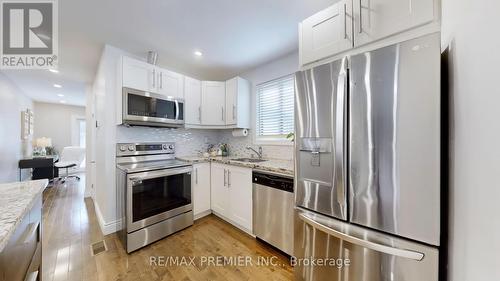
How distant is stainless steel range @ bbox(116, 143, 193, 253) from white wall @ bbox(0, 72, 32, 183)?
2.91 metres

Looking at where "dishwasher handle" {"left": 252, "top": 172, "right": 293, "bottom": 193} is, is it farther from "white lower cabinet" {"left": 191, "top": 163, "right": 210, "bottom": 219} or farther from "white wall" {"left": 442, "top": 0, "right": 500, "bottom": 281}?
"white wall" {"left": 442, "top": 0, "right": 500, "bottom": 281}

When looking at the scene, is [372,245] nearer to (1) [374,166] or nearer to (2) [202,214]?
(1) [374,166]

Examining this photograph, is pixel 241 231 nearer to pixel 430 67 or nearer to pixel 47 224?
pixel 430 67

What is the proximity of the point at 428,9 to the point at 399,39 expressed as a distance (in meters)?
0.16

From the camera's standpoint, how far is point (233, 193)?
7.79 feet

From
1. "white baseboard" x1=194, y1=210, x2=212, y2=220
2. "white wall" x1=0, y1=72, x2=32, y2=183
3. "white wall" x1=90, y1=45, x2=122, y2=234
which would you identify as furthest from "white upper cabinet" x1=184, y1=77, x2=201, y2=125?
"white wall" x1=0, y1=72, x2=32, y2=183

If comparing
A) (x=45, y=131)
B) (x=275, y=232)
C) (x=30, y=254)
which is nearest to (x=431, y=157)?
(x=275, y=232)

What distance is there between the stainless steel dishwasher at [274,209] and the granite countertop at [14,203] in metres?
1.58

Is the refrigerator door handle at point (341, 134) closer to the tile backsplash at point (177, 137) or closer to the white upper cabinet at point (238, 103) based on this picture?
the white upper cabinet at point (238, 103)

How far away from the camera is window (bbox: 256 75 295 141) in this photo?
2.61 metres

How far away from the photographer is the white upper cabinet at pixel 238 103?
2.91 m

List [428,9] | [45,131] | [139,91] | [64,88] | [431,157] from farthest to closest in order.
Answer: [45,131], [64,88], [139,91], [428,9], [431,157]

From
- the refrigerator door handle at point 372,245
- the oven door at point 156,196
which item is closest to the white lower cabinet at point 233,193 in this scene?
the oven door at point 156,196

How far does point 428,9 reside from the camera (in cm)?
95
